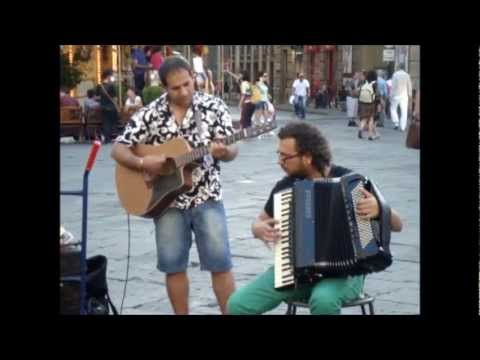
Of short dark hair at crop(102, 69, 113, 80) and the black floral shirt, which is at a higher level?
short dark hair at crop(102, 69, 113, 80)

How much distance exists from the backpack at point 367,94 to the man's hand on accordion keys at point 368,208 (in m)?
14.4

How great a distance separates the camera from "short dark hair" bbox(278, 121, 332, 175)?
4332 millimetres

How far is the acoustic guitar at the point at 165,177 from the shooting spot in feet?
15.6

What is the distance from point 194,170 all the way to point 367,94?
14.3 metres

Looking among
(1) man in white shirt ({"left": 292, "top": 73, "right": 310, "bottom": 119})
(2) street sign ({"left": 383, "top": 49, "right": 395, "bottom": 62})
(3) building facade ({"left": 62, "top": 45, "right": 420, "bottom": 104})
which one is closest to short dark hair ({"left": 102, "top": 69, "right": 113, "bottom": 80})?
(3) building facade ({"left": 62, "top": 45, "right": 420, "bottom": 104})

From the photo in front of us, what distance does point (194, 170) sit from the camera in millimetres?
4836

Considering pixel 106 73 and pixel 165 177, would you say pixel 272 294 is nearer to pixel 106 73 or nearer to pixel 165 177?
pixel 165 177

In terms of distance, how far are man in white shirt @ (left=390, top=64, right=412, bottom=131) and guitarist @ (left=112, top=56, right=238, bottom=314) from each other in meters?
15.8

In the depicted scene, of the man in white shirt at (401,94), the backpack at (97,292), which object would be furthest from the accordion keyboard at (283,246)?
the man in white shirt at (401,94)

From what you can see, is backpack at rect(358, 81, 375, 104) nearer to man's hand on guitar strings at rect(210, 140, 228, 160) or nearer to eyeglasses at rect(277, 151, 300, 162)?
man's hand on guitar strings at rect(210, 140, 228, 160)

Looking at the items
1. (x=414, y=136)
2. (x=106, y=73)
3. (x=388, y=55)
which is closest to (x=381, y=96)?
(x=388, y=55)

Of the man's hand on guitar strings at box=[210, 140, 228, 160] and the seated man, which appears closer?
the seated man

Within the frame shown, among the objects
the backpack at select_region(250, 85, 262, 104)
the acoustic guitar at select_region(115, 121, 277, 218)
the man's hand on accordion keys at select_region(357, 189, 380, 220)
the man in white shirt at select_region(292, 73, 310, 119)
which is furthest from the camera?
the man in white shirt at select_region(292, 73, 310, 119)

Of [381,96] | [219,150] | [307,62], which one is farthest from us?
[307,62]
